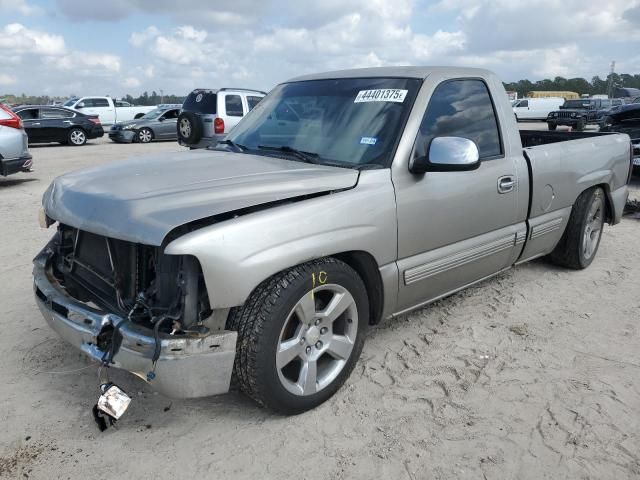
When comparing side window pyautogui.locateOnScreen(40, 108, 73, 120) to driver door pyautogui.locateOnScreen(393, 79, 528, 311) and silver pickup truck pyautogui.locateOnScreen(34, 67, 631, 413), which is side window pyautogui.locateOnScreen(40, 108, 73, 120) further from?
driver door pyautogui.locateOnScreen(393, 79, 528, 311)

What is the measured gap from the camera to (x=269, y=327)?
253 centimetres

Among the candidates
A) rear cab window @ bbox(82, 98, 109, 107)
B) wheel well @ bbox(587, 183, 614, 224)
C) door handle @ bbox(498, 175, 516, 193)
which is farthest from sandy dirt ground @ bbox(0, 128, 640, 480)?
rear cab window @ bbox(82, 98, 109, 107)

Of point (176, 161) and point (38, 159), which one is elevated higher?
point (176, 161)

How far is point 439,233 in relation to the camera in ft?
11.1

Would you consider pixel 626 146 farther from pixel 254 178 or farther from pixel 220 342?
pixel 220 342

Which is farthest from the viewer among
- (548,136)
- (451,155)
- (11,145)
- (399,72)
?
(11,145)

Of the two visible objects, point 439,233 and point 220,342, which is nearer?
point 220,342

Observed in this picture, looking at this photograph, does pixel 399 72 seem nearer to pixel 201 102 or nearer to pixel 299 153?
pixel 299 153

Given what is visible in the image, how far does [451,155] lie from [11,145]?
29.9ft

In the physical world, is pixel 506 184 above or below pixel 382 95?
below

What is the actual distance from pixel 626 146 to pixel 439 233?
10.4 ft

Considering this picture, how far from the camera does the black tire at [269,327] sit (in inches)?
99.3

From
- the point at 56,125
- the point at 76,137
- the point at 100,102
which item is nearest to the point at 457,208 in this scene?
the point at 56,125

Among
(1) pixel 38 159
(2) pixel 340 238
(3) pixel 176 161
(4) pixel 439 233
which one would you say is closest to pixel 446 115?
(4) pixel 439 233
